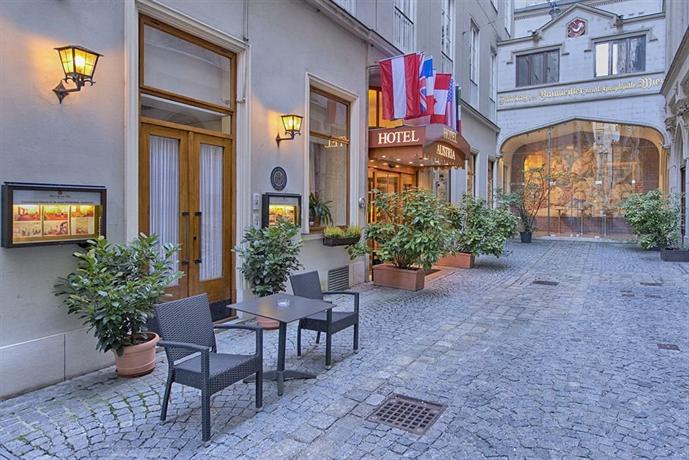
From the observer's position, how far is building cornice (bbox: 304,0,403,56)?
7.84 metres

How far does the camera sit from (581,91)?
65.0ft

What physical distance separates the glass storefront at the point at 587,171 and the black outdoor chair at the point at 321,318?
17.0m

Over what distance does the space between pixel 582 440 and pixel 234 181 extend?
5.12 meters

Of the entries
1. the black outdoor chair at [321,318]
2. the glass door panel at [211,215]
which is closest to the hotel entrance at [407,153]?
the glass door panel at [211,215]

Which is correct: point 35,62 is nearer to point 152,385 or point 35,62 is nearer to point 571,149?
point 152,385

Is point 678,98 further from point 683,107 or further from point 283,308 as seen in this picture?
point 283,308

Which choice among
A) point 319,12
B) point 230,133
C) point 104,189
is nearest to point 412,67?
point 319,12

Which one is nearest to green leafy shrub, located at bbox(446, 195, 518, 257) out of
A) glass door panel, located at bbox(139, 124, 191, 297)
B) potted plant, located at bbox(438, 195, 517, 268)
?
potted plant, located at bbox(438, 195, 517, 268)

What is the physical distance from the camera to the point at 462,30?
15.1 meters

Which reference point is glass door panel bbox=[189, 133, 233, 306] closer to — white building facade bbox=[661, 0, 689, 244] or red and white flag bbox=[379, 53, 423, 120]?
red and white flag bbox=[379, 53, 423, 120]

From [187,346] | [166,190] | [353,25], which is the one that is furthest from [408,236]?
[187,346]

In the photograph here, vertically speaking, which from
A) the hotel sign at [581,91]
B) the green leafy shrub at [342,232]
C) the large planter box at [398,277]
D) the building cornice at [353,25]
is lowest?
the large planter box at [398,277]

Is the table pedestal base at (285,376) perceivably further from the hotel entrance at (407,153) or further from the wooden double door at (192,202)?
the hotel entrance at (407,153)

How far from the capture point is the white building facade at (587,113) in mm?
18672
